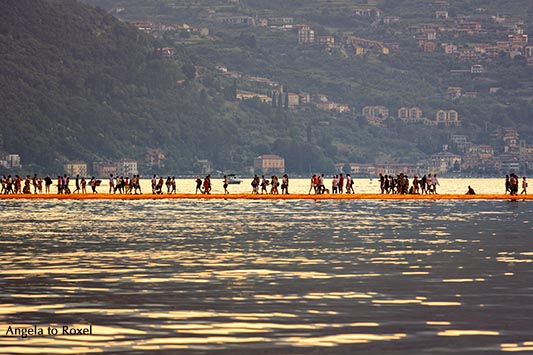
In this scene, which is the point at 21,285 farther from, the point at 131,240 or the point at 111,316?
the point at 131,240

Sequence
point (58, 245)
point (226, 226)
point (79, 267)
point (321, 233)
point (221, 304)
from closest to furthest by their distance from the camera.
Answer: point (221, 304) < point (79, 267) < point (58, 245) < point (321, 233) < point (226, 226)

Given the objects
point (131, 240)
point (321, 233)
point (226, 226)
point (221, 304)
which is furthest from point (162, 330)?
point (226, 226)

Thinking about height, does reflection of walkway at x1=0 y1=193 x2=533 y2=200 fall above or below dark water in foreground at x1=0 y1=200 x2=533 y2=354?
above

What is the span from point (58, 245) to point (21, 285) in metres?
17.7

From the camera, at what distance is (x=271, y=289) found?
34375 millimetres

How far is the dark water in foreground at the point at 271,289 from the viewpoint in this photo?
25.1m

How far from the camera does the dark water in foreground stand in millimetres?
25062

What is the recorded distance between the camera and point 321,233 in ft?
204

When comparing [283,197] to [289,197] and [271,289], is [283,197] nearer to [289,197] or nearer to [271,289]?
[289,197]

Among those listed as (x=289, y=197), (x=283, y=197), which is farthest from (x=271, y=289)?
(x=283, y=197)

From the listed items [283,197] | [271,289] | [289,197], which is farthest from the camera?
[283,197]

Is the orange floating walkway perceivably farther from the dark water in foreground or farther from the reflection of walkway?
the dark water in foreground

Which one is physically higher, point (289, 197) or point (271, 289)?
point (289, 197)

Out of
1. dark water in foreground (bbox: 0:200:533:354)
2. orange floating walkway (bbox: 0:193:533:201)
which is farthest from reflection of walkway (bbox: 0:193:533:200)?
dark water in foreground (bbox: 0:200:533:354)
